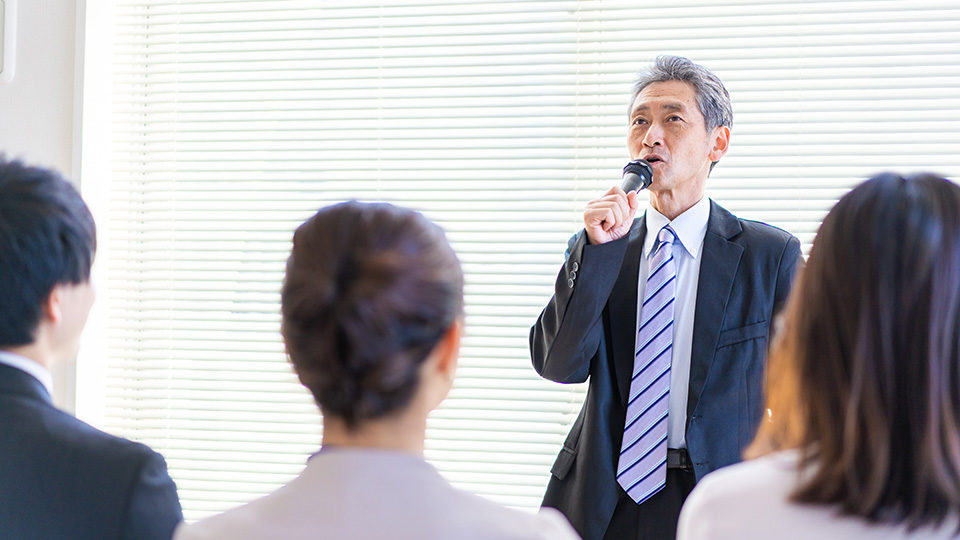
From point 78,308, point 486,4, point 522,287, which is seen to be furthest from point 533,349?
point 486,4

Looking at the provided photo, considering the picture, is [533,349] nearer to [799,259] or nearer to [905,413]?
[799,259]

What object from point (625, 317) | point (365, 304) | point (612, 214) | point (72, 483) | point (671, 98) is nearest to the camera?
point (365, 304)

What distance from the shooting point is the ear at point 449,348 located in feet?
2.66

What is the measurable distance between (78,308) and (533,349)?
3.33ft

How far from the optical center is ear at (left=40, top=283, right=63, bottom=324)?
1.08m

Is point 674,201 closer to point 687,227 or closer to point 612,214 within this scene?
point 687,227

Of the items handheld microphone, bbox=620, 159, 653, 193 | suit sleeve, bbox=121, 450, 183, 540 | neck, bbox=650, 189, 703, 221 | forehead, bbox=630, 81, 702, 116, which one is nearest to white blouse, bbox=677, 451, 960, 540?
suit sleeve, bbox=121, 450, 183, 540

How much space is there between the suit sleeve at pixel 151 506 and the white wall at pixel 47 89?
1797mm

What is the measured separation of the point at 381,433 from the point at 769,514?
0.41 meters

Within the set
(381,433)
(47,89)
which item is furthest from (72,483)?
(47,89)

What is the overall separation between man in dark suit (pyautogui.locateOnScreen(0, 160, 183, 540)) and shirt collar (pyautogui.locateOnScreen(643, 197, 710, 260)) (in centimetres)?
122

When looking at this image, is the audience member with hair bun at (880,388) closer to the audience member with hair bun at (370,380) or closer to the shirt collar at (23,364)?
the audience member with hair bun at (370,380)

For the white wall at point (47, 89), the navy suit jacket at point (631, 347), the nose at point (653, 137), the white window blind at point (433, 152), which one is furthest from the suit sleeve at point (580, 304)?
the white wall at point (47, 89)

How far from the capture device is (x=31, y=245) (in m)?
1.06
